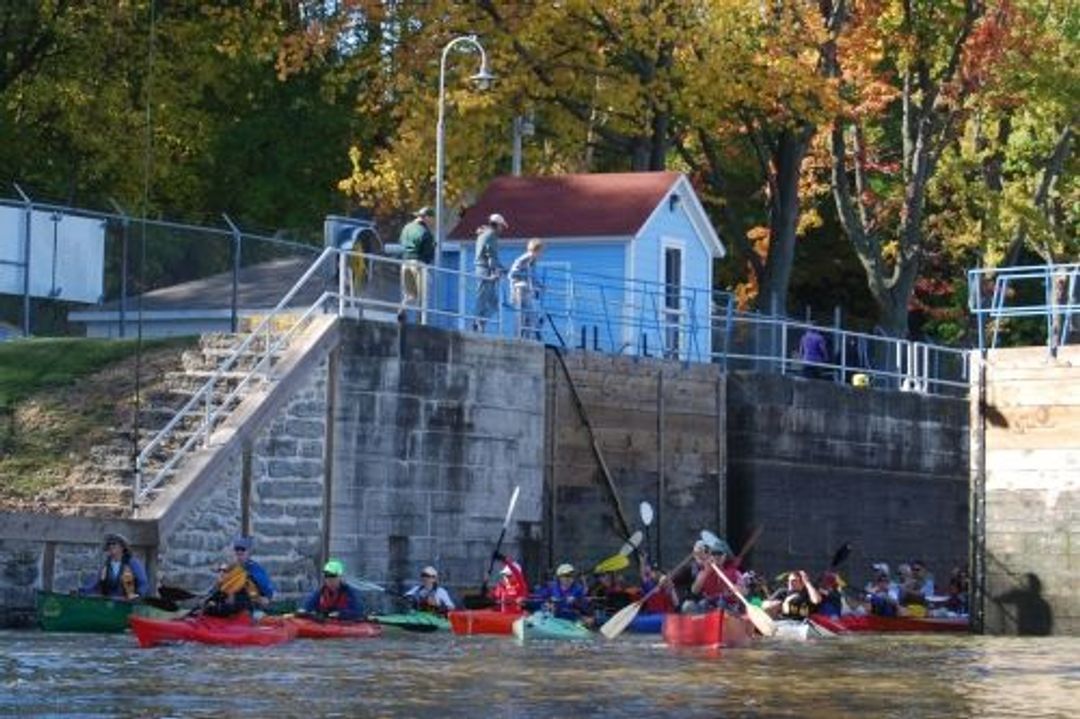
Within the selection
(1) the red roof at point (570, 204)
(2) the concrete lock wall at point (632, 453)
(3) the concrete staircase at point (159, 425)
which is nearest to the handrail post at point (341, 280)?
(3) the concrete staircase at point (159, 425)

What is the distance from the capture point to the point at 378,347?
40000mm

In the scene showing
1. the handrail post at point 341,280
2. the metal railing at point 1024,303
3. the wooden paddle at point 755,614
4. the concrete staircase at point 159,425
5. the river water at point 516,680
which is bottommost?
the river water at point 516,680

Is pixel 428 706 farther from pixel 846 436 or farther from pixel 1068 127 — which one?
pixel 1068 127

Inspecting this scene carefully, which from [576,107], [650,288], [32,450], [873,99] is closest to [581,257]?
[650,288]

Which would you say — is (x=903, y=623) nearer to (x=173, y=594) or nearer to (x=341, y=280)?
(x=341, y=280)

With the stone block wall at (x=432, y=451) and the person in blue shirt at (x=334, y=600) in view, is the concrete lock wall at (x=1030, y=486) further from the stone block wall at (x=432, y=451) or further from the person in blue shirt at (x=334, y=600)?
the person in blue shirt at (x=334, y=600)

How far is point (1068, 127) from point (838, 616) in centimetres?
2014

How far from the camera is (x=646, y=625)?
39875 millimetres

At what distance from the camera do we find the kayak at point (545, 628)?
37.8 meters

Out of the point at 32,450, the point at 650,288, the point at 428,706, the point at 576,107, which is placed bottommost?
the point at 428,706

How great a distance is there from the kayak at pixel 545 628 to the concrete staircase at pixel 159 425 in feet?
15.0

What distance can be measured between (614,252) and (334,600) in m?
14.1

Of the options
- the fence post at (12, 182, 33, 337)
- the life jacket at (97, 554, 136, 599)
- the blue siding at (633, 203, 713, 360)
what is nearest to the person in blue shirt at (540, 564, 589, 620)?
the life jacket at (97, 554, 136, 599)

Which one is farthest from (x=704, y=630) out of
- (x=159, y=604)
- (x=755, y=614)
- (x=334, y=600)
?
(x=159, y=604)
